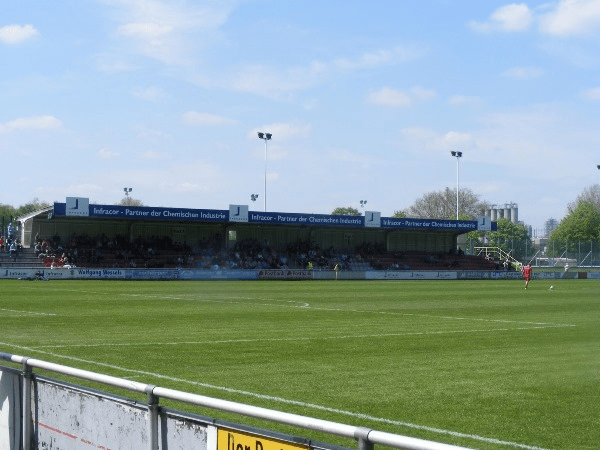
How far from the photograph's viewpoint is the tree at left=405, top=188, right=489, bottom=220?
5802 inches

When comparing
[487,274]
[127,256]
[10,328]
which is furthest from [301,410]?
[487,274]

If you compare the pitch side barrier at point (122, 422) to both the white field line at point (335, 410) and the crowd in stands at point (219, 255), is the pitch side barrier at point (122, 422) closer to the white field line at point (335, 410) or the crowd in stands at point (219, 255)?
the white field line at point (335, 410)

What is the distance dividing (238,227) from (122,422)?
7190cm

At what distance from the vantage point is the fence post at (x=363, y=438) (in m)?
4.34

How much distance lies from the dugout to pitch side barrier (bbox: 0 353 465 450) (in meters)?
59.2

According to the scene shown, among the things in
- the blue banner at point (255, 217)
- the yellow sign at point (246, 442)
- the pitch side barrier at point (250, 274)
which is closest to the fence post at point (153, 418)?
the yellow sign at point (246, 442)

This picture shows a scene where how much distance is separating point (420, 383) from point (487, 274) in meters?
64.8

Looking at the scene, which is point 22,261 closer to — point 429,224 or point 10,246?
point 10,246

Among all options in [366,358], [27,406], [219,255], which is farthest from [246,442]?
[219,255]

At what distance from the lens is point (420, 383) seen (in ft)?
42.1

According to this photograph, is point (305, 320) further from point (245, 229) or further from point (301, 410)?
point (245, 229)

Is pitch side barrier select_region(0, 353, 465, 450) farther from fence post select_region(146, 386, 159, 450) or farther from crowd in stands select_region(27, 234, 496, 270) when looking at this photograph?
crowd in stands select_region(27, 234, 496, 270)

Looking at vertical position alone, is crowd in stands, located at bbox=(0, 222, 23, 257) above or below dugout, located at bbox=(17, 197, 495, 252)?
below

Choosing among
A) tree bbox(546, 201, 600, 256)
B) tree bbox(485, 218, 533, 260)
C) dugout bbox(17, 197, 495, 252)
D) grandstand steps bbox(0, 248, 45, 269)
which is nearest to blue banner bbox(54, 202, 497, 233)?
dugout bbox(17, 197, 495, 252)
